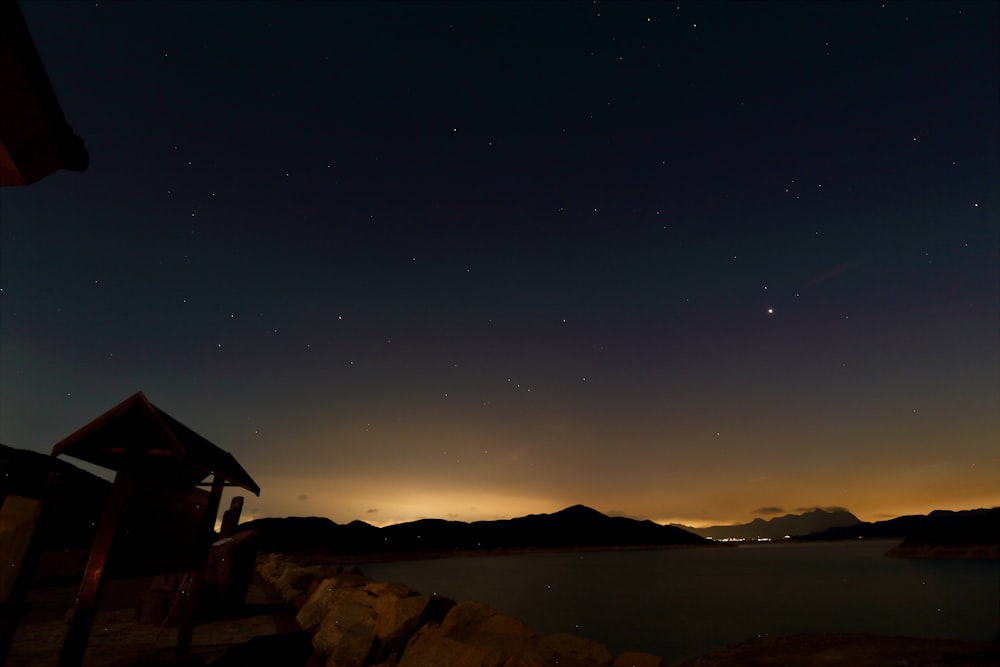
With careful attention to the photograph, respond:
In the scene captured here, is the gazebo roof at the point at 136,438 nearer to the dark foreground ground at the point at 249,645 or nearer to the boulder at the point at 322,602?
the dark foreground ground at the point at 249,645

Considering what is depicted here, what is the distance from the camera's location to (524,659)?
931cm

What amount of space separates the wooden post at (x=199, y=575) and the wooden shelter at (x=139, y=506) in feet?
0.07

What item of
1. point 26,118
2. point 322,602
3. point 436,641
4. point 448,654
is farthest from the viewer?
point 322,602

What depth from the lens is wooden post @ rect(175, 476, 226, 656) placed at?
962 centimetres

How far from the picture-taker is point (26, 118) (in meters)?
3.11

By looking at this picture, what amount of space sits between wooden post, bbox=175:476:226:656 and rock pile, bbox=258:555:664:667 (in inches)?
109

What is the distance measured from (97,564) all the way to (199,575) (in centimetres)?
310

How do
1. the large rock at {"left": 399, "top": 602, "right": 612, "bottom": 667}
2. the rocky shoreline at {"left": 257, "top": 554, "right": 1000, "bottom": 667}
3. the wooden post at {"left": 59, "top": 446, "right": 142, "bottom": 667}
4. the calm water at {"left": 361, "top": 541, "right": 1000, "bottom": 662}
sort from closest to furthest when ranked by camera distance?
the wooden post at {"left": 59, "top": 446, "right": 142, "bottom": 667}
the large rock at {"left": 399, "top": 602, "right": 612, "bottom": 667}
the rocky shoreline at {"left": 257, "top": 554, "right": 1000, "bottom": 667}
the calm water at {"left": 361, "top": 541, "right": 1000, "bottom": 662}

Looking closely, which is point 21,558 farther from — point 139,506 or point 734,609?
point 734,609

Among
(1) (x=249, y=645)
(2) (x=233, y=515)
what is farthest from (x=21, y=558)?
(2) (x=233, y=515)

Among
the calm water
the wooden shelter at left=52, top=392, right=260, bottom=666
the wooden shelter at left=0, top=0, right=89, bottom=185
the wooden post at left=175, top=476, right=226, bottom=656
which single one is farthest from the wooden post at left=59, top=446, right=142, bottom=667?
the calm water

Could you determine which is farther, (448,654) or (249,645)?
(249,645)

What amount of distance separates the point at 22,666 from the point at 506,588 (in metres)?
63.5

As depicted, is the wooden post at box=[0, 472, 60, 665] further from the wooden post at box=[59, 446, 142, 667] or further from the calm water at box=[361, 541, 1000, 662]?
the calm water at box=[361, 541, 1000, 662]
